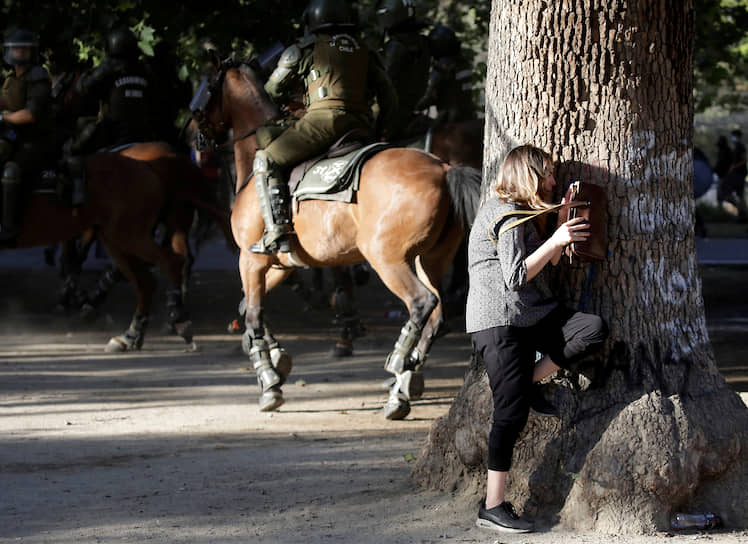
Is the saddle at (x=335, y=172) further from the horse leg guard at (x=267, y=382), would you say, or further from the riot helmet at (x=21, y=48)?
the riot helmet at (x=21, y=48)

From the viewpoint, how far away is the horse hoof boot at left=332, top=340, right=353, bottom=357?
406 inches

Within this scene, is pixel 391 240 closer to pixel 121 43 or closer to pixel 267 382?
pixel 267 382

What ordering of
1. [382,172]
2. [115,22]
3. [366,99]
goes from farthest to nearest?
[115,22]
[366,99]
[382,172]

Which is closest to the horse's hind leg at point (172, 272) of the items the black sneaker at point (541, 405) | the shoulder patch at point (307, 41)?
the shoulder patch at point (307, 41)

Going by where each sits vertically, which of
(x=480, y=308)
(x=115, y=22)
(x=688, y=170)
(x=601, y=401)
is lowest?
(x=601, y=401)

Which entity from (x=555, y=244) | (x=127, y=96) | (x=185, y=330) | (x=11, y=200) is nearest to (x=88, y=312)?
(x=185, y=330)

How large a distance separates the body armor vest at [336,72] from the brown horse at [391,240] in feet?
1.83

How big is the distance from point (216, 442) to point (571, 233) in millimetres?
3165

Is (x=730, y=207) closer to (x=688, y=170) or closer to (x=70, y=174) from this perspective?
(x=70, y=174)

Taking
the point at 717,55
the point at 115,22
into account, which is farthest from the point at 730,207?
the point at 115,22

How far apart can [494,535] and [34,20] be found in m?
10.3

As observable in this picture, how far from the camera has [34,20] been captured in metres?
13.1

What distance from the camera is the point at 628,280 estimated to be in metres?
5.01

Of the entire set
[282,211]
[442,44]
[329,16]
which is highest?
[329,16]
